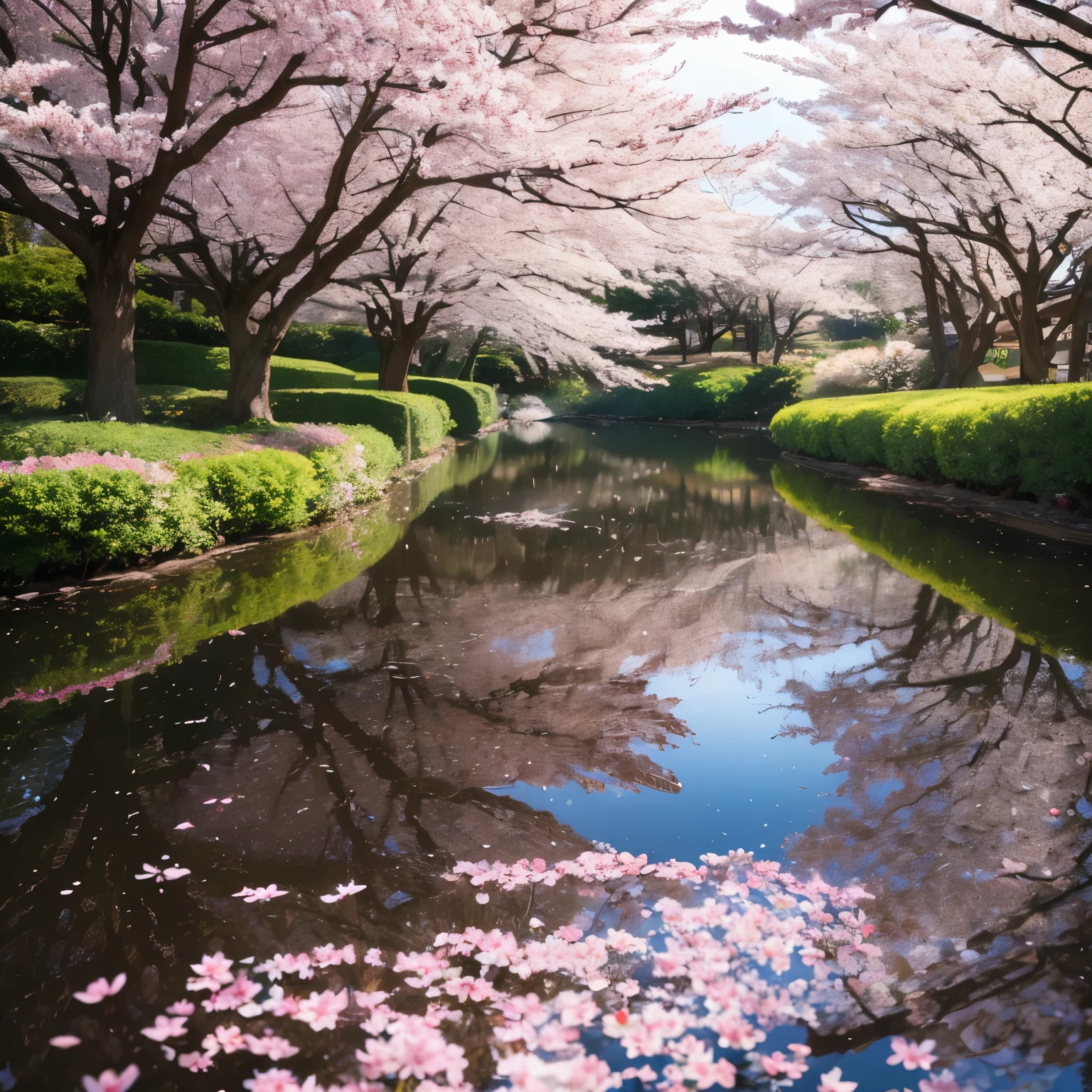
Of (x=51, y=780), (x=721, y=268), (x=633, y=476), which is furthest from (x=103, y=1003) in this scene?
(x=721, y=268)

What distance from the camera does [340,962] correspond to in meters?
3.00

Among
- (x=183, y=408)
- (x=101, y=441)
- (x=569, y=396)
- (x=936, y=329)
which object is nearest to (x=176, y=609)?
(x=101, y=441)

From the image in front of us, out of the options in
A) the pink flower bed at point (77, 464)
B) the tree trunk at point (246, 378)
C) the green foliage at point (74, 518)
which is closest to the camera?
the green foliage at point (74, 518)

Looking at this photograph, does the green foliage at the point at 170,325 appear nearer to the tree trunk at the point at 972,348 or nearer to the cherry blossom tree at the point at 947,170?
the cherry blossom tree at the point at 947,170

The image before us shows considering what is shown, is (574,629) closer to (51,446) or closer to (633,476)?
(51,446)

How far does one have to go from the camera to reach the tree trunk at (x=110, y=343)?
12.4 m

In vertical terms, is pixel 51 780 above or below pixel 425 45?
below

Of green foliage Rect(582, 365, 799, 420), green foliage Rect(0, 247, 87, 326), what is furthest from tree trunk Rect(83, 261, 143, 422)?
green foliage Rect(582, 365, 799, 420)

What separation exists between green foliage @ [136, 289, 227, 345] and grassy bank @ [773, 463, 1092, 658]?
14725 mm

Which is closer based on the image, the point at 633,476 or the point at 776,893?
the point at 776,893

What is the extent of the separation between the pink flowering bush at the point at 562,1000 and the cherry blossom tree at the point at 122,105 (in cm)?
951

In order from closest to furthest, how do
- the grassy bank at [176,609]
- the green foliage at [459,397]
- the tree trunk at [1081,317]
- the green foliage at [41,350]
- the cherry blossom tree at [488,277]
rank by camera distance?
the grassy bank at [176,609] → the green foliage at [41,350] → the cherry blossom tree at [488,277] → the tree trunk at [1081,317] → the green foliage at [459,397]

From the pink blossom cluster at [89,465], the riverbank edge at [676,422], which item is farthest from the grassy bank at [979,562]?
the riverbank edge at [676,422]

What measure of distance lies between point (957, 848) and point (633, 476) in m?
14.9
